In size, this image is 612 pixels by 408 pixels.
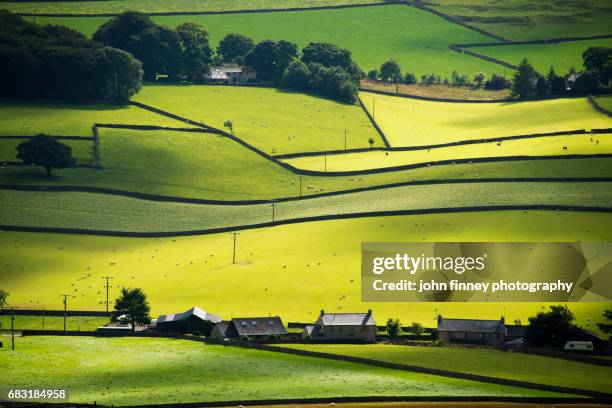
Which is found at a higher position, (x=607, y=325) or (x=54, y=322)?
(x=607, y=325)

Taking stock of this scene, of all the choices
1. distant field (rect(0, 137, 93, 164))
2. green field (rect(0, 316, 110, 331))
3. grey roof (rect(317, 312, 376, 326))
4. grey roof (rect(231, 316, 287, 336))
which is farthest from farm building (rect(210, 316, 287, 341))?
distant field (rect(0, 137, 93, 164))

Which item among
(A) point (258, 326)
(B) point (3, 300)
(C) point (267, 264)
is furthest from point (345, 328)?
(B) point (3, 300)

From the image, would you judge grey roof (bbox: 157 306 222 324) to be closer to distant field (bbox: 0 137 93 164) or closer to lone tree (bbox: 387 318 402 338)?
lone tree (bbox: 387 318 402 338)

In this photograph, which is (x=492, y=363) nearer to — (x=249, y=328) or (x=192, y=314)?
(x=249, y=328)

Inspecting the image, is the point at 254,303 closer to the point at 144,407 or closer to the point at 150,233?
the point at 150,233

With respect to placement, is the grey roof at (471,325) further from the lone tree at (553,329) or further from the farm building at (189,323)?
the farm building at (189,323)

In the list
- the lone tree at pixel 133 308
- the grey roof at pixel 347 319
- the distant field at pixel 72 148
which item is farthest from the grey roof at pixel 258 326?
the distant field at pixel 72 148
